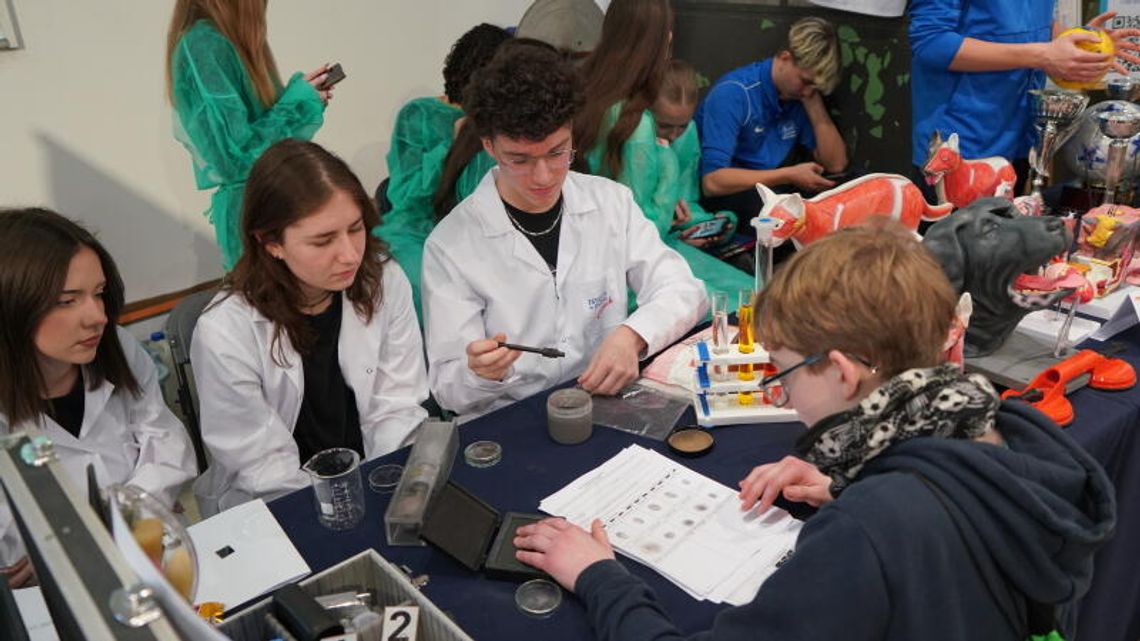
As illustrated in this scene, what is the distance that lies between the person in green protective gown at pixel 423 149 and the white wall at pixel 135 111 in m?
1.01

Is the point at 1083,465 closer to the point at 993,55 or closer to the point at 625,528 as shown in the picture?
the point at 625,528

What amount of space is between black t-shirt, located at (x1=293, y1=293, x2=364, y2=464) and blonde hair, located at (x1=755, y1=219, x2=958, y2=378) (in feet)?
3.78

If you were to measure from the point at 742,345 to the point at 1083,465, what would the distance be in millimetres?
713

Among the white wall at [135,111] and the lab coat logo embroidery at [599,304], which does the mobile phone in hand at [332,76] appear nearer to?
the white wall at [135,111]

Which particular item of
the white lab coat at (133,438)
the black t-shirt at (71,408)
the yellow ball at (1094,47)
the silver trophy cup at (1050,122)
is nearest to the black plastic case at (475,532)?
the white lab coat at (133,438)

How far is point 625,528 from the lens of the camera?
1.32m

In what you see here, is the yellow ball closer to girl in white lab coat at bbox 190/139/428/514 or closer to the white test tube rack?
the white test tube rack

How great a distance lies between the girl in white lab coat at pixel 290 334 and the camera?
67.9 inches

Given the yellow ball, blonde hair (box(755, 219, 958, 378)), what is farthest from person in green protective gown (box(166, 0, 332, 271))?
the yellow ball

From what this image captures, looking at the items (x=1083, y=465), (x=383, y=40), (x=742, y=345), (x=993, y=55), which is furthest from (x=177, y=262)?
(x=1083, y=465)

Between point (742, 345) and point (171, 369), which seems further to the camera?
point (171, 369)

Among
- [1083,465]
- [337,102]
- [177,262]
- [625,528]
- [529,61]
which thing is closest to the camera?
[1083,465]

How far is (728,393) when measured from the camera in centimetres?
163

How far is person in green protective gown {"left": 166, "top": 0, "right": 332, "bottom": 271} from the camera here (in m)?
2.57
